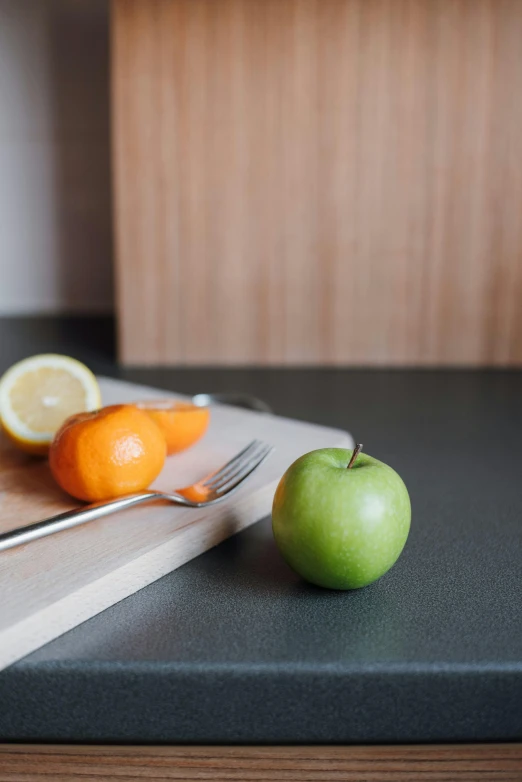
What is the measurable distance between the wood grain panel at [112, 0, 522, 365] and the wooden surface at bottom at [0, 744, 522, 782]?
1128mm

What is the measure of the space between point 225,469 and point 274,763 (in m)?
0.26

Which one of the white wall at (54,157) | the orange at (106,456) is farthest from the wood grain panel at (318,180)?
the orange at (106,456)

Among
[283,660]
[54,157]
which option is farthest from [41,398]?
[54,157]

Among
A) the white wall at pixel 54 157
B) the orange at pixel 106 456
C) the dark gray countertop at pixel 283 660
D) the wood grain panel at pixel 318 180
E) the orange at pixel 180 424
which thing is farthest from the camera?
the white wall at pixel 54 157

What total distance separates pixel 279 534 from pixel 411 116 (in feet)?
3.86

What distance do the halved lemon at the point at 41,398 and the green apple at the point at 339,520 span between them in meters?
0.30

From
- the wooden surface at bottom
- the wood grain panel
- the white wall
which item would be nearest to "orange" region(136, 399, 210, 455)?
the wooden surface at bottom

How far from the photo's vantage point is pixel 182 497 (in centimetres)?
58

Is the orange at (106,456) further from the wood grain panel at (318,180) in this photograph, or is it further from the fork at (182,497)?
the wood grain panel at (318,180)

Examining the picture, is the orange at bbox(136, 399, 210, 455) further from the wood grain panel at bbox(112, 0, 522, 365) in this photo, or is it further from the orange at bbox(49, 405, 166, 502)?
the wood grain panel at bbox(112, 0, 522, 365)

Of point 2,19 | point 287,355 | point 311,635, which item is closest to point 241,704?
point 311,635

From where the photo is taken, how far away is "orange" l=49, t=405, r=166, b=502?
1.87 feet

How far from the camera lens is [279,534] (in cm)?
50

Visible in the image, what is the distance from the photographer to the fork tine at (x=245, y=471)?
62 cm
